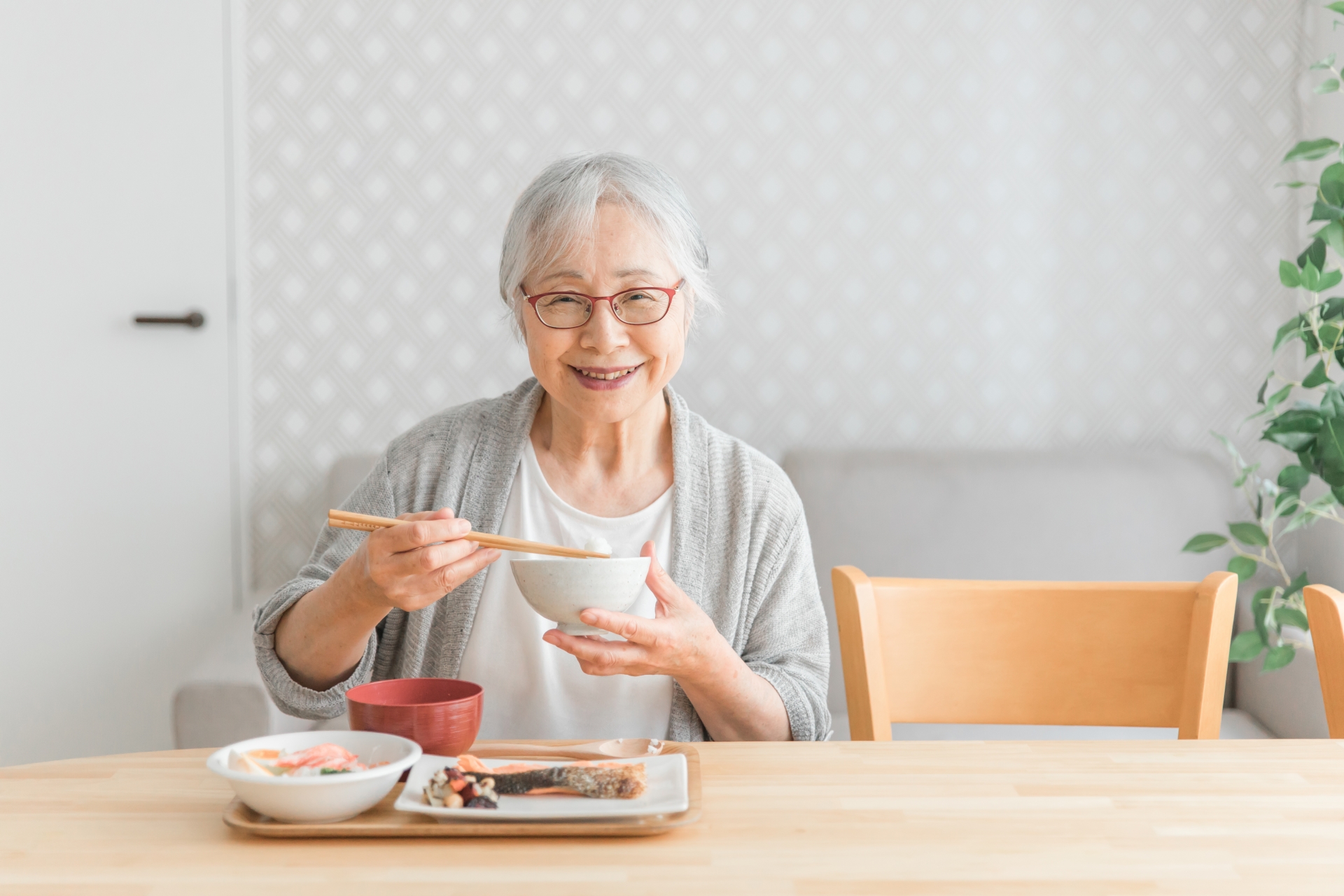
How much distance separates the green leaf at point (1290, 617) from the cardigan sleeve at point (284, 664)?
5.52ft

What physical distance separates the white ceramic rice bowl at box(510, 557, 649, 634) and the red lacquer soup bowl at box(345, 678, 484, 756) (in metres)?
0.11

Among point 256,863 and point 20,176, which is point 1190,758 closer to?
point 256,863

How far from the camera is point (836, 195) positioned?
255 cm

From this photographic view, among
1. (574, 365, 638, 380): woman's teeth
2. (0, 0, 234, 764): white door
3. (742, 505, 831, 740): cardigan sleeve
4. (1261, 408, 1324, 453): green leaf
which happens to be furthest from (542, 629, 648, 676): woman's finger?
(0, 0, 234, 764): white door

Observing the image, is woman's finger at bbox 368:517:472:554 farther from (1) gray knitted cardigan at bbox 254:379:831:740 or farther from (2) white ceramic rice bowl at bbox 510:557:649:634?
(1) gray knitted cardigan at bbox 254:379:831:740

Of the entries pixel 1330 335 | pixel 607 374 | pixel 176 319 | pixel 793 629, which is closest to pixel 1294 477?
pixel 1330 335

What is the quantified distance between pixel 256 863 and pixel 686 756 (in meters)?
0.37

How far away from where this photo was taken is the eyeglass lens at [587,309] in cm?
125

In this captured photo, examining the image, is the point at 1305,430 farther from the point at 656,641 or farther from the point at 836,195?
the point at 656,641

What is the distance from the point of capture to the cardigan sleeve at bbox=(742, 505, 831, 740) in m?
1.26

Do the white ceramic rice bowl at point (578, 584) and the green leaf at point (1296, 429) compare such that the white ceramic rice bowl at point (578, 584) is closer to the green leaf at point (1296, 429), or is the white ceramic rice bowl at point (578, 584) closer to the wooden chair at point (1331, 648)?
the wooden chair at point (1331, 648)

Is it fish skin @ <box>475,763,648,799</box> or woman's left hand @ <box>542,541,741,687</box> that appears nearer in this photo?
fish skin @ <box>475,763,648,799</box>

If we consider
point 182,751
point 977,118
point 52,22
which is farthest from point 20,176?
point 977,118

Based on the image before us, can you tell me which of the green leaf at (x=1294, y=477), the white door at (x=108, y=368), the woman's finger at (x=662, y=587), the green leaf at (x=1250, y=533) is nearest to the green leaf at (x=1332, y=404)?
the green leaf at (x=1294, y=477)
